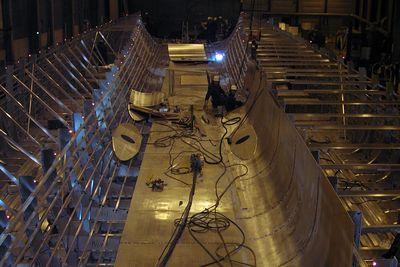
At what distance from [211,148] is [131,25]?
28.3 ft

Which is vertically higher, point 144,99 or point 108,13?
point 108,13

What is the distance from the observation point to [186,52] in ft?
59.2

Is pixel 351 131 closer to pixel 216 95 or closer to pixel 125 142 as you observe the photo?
pixel 216 95

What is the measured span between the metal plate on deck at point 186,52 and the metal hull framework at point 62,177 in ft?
20.9

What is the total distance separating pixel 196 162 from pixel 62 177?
2857 mm

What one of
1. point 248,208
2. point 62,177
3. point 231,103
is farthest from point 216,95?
point 62,177

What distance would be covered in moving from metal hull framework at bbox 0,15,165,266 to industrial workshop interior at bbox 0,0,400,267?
3cm

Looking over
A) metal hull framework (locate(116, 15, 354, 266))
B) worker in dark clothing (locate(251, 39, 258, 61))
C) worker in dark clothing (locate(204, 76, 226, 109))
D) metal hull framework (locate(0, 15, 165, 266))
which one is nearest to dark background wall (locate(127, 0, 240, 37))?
worker in dark clothing (locate(251, 39, 258, 61))

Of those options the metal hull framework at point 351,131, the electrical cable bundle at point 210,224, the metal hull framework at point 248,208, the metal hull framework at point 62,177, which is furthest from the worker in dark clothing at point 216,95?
the electrical cable bundle at point 210,224

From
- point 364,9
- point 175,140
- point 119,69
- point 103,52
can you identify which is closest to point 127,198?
point 175,140

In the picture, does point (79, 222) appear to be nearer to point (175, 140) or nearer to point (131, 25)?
point (175, 140)

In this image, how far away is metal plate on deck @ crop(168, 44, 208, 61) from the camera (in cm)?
1752

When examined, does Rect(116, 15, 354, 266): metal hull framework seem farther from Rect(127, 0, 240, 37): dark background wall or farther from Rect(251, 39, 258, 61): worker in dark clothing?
Rect(127, 0, 240, 37): dark background wall

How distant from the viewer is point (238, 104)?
1133 centimetres
